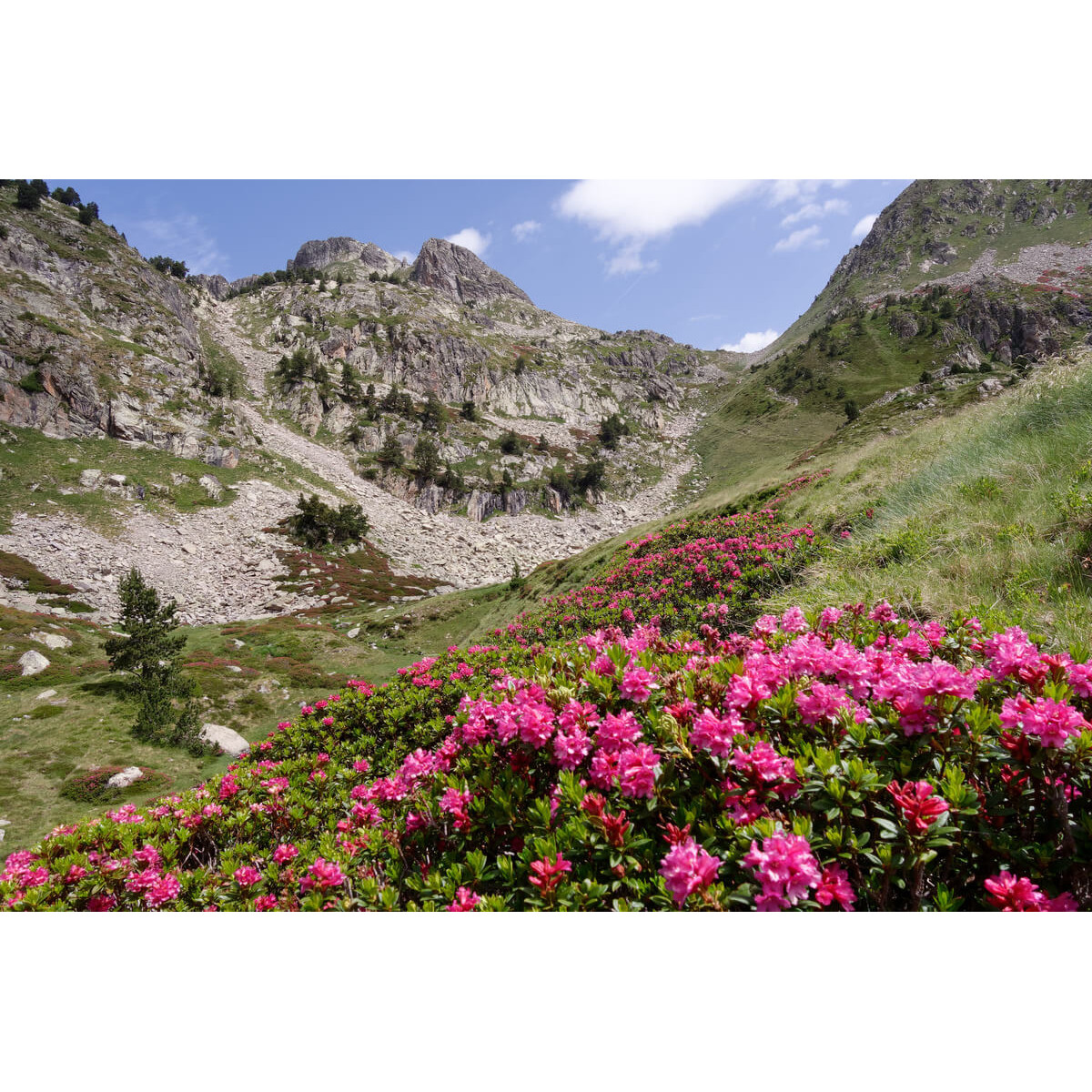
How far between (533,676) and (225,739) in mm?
15138

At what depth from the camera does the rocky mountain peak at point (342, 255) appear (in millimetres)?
176875

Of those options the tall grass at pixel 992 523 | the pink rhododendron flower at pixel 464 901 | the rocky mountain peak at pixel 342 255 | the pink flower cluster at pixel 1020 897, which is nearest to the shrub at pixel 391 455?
the tall grass at pixel 992 523

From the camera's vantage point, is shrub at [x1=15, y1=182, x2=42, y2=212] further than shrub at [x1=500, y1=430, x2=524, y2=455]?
No

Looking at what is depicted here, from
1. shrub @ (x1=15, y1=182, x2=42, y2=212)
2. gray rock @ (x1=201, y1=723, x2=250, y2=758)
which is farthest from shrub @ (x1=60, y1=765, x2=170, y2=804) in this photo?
shrub @ (x1=15, y1=182, x2=42, y2=212)

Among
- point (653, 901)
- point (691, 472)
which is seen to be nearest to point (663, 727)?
point (653, 901)

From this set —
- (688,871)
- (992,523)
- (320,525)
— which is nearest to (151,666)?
(688,871)

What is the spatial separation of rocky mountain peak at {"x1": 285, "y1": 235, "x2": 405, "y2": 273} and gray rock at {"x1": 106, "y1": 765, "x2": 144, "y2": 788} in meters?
199

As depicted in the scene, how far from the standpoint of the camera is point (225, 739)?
14375 millimetres

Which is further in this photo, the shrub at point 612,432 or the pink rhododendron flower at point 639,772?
the shrub at point 612,432

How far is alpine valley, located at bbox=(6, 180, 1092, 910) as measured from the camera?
2.11 m

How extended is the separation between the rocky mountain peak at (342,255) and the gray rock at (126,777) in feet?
652

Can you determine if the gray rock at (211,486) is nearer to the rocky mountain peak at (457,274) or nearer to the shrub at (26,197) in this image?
the shrub at (26,197)

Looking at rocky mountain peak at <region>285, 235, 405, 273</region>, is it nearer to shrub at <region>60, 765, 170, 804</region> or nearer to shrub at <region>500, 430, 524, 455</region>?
shrub at <region>500, 430, 524, 455</region>

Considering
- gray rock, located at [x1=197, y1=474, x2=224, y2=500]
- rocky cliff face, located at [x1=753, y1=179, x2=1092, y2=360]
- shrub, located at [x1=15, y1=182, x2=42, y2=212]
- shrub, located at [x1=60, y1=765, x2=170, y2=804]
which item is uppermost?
rocky cliff face, located at [x1=753, y1=179, x2=1092, y2=360]
